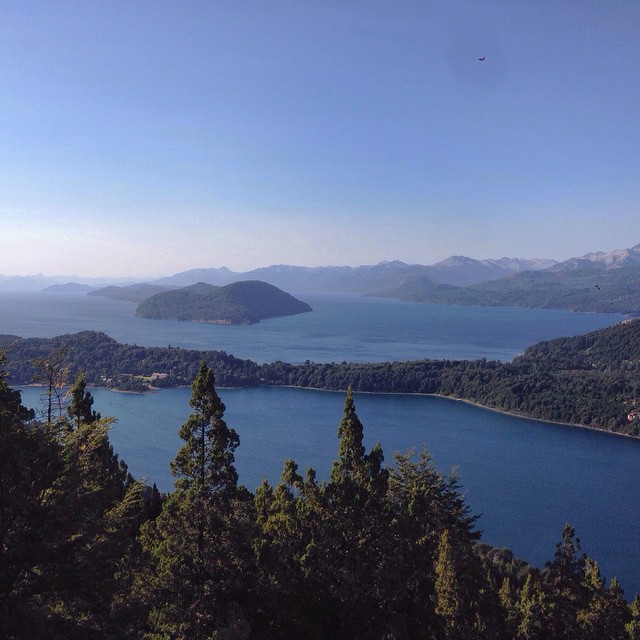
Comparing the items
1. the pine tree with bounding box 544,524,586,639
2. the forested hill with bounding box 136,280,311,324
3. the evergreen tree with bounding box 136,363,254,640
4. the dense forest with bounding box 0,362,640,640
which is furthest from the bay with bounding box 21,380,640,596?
the forested hill with bounding box 136,280,311,324

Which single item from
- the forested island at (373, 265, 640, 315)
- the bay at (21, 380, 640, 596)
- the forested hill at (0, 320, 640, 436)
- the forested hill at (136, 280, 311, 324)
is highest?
the forested island at (373, 265, 640, 315)

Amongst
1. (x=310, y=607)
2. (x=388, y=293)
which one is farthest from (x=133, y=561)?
(x=388, y=293)

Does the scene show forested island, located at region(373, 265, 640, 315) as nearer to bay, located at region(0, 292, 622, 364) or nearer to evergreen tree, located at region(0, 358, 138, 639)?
bay, located at region(0, 292, 622, 364)

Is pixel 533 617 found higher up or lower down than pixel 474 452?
higher up

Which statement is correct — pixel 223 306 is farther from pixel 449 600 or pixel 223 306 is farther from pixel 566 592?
pixel 449 600

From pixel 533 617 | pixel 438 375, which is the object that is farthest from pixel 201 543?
pixel 438 375

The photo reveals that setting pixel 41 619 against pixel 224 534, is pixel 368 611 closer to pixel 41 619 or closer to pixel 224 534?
pixel 224 534

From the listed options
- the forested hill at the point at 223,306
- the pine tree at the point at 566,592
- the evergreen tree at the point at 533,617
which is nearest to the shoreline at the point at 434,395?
the pine tree at the point at 566,592
